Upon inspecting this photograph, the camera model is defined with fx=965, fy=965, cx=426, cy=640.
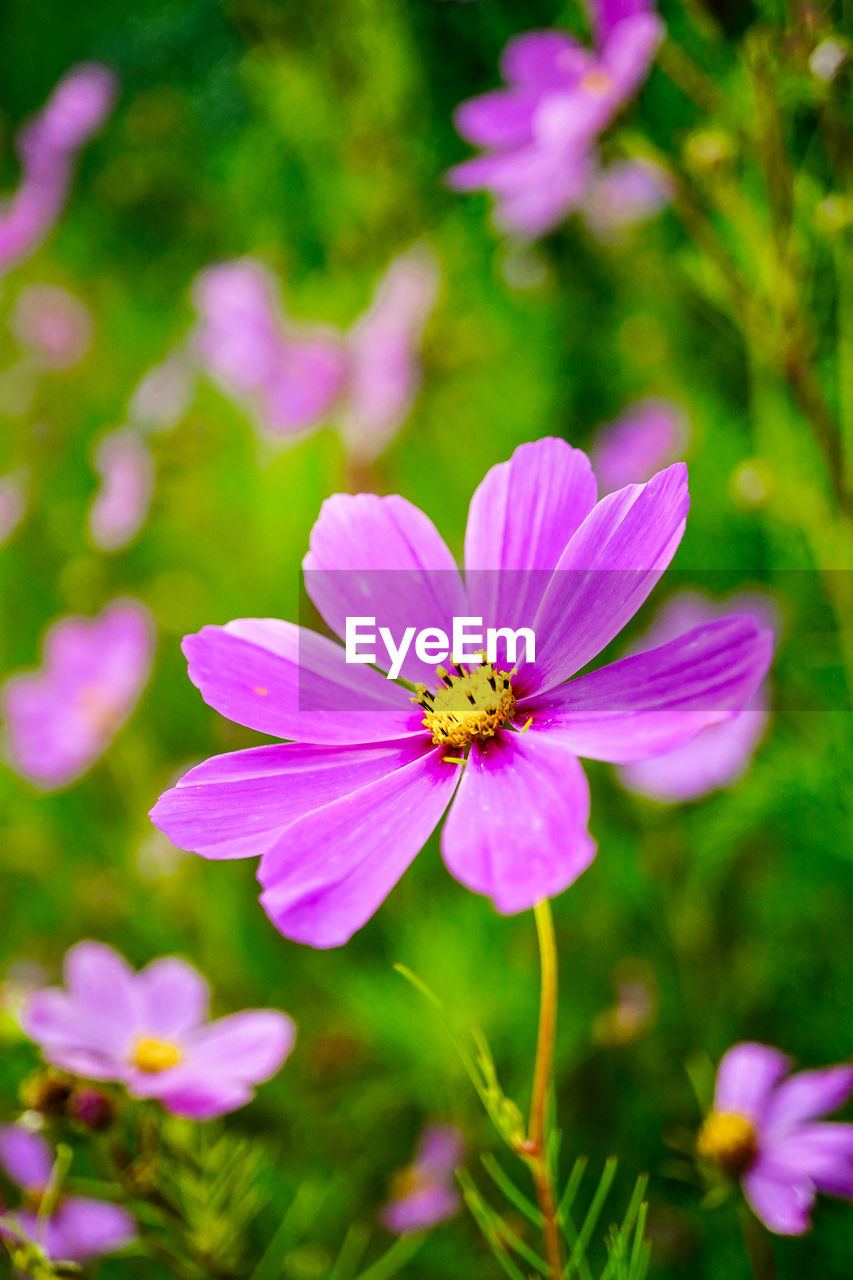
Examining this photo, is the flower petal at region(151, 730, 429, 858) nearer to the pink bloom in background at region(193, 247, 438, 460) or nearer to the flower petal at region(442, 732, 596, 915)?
the flower petal at region(442, 732, 596, 915)

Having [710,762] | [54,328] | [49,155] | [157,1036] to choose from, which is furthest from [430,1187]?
[54,328]

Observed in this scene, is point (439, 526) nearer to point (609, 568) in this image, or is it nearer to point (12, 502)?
point (12, 502)

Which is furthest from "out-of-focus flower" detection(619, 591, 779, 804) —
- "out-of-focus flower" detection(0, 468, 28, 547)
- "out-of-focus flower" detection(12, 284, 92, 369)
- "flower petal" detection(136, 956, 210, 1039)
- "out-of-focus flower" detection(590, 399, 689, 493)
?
"out-of-focus flower" detection(12, 284, 92, 369)

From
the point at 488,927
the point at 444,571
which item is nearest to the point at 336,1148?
the point at 488,927

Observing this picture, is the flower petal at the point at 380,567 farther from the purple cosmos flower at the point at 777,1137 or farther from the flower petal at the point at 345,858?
the purple cosmos flower at the point at 777,1137

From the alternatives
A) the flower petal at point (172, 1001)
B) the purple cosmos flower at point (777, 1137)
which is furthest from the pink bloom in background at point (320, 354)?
the purple cosmos flower at point (777, 1137)

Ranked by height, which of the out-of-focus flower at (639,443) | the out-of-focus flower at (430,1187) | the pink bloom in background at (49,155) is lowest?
the out-of-focus flower at (430,1187)
